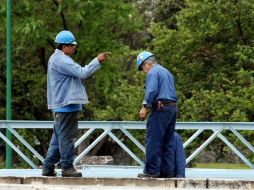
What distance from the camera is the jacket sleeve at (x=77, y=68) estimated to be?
337 inches

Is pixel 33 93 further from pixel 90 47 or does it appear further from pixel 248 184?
pixel 248 184

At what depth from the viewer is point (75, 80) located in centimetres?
884

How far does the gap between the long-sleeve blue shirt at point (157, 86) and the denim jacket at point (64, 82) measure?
2.60ft

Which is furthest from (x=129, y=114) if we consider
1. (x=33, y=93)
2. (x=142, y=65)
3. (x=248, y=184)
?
(x=248, y=184)

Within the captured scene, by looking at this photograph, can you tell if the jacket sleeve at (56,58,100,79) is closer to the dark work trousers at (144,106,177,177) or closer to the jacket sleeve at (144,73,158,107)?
the jacket sleeve at (144,73,158,107)

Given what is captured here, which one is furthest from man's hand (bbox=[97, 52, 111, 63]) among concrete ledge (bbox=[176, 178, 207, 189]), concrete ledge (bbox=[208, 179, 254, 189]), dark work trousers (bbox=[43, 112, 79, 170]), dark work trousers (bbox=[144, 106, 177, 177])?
concrete ledge (bbox=[208, 179, 254, 189])

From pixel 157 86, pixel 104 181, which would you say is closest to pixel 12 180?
pixel 104 181

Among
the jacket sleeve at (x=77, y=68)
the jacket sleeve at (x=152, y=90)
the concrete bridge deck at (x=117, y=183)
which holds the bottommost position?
the concrete bridge deck at (x=117, y=183)

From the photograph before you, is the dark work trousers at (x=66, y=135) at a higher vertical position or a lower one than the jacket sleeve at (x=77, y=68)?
lower

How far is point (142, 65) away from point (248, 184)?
219cm

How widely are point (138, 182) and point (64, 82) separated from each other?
1.47m

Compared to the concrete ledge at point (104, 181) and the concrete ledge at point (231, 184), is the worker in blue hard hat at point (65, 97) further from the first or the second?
the concrete ledge at point (231, 184)

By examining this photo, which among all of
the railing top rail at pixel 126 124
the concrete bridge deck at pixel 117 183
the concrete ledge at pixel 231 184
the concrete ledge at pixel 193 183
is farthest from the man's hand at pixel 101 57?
the railing top rail at pixel 126 124

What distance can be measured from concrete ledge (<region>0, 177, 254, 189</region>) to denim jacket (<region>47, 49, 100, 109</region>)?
89 cm
